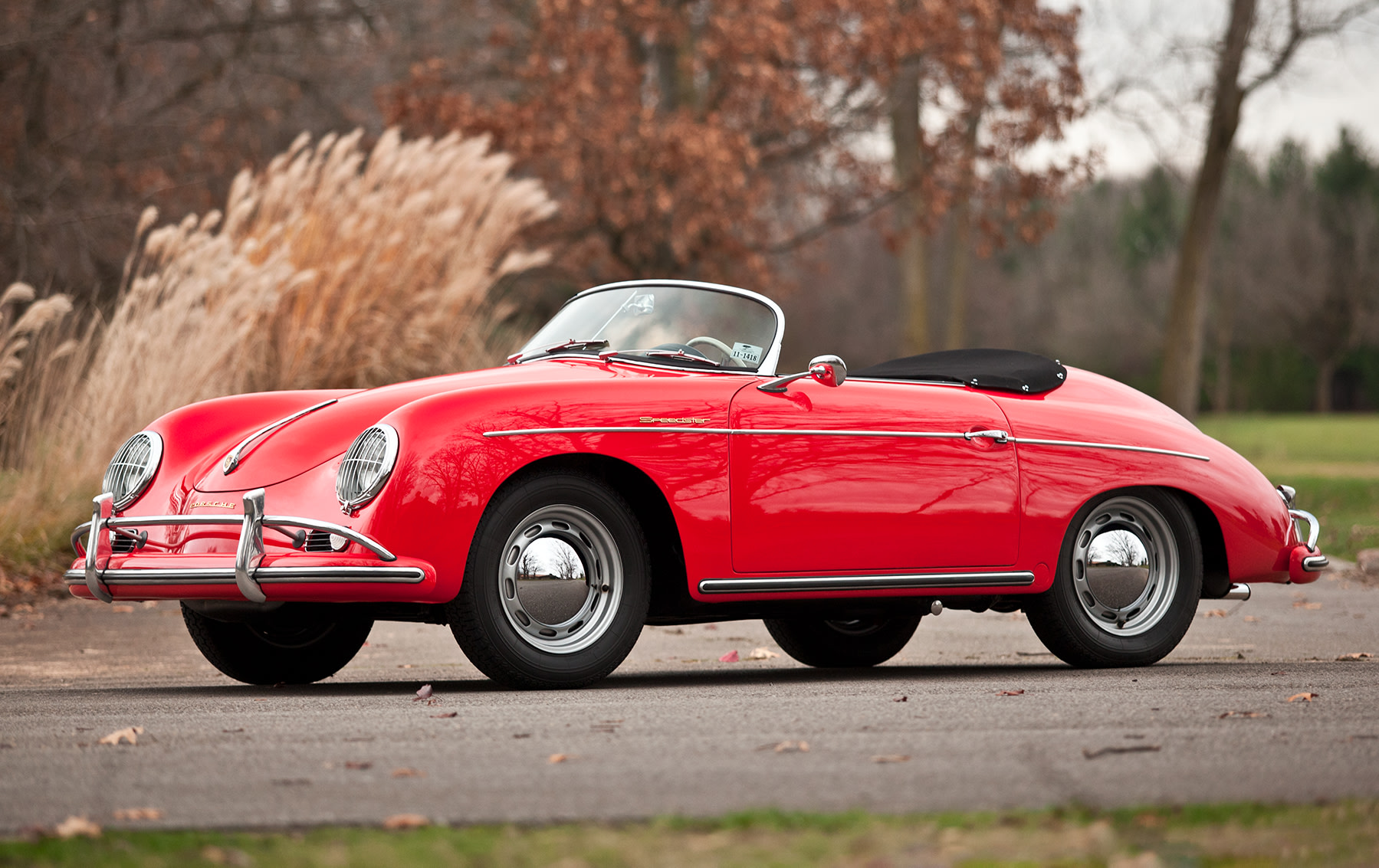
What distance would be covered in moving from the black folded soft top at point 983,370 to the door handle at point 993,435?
1.29 feet

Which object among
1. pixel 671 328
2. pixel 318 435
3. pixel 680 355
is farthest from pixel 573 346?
pixel 318 435

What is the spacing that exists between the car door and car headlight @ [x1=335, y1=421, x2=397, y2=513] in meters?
1.24

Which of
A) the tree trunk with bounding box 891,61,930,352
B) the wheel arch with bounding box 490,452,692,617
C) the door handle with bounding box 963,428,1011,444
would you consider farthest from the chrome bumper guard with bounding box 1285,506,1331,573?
the tree trunk with bounding box 891,61,930,352

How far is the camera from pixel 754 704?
528cm

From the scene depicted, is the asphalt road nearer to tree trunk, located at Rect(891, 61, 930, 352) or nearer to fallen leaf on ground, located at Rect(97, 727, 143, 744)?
fallen leaf on ground, located at Rect(97, 727, 143, 744)

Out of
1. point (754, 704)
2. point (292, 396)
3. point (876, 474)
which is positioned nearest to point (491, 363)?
point (292, 396)

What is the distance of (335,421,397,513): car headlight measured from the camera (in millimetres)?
5387

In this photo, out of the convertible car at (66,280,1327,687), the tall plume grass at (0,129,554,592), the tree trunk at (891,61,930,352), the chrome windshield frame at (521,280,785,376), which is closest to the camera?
the convertible car at (66,280,1327,687)

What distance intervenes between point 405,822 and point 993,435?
3655mm

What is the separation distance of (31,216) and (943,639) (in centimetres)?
1041

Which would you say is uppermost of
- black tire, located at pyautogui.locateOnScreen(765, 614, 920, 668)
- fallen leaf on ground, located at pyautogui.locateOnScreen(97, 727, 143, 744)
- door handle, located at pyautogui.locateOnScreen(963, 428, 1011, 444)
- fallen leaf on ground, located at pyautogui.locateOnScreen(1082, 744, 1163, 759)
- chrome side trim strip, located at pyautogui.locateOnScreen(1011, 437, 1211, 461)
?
door handle, located at pyautogui.locateOnScreen(963, 428, 1011, 444)

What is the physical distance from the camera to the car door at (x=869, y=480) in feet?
19.7

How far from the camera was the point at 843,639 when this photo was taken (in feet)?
24.5

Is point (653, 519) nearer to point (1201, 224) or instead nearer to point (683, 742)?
point (683, 742)
